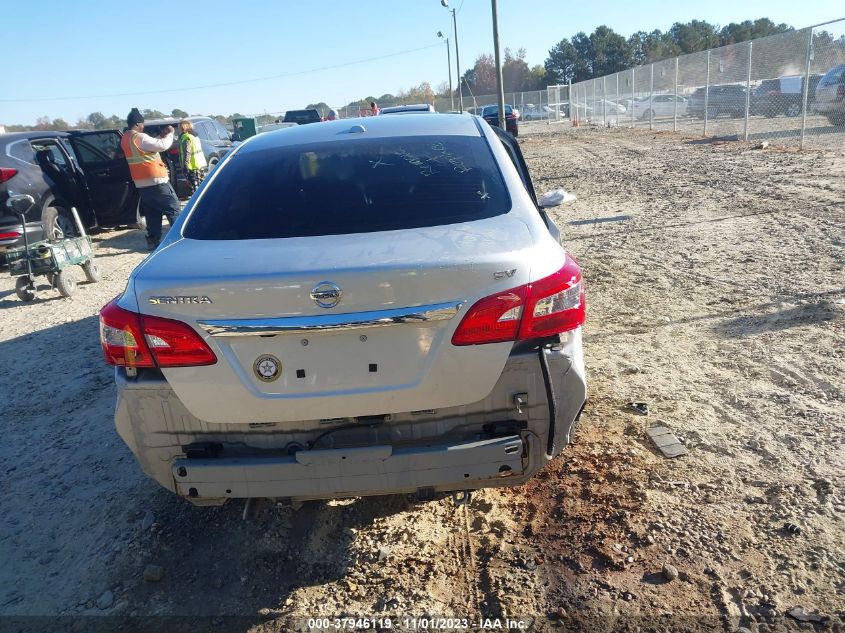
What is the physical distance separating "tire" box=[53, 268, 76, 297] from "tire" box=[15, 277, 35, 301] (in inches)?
12.3

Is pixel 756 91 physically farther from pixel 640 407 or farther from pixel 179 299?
pixel 179 299

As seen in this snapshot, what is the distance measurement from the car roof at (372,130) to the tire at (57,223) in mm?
5641

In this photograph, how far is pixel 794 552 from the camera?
8.51ft

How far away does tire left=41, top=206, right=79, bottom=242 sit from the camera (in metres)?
8.39

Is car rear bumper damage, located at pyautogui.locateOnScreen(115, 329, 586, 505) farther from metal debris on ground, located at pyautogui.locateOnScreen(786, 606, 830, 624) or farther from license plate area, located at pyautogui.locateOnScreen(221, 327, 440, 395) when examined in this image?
metal debris on ground, located at pyautogui.locateOnScreen(786, 606, 830, 624)

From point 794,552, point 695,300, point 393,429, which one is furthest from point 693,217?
point 393,429

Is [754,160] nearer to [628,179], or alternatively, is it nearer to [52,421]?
[628,179]

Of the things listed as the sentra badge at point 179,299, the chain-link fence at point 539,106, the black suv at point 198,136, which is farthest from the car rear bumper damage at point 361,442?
the chain-link fence at point 539,106

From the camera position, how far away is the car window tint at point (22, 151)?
28.2 ft

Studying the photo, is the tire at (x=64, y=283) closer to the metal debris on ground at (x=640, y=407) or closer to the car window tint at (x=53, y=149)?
the car window tint at (x=53, y=149)

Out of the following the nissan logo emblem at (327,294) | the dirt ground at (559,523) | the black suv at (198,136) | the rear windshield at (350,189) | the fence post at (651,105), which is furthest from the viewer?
the fence post at (651,105)

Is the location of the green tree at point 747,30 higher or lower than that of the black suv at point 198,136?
higher

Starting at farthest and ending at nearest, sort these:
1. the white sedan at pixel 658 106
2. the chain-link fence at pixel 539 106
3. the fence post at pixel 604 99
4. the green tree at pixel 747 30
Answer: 1. the green tree at pixel 747 30
2. the chain-link fence at pixel 539 106
3. the fence post at pixel 604 99
4. the white sedan at pixel 658 106
